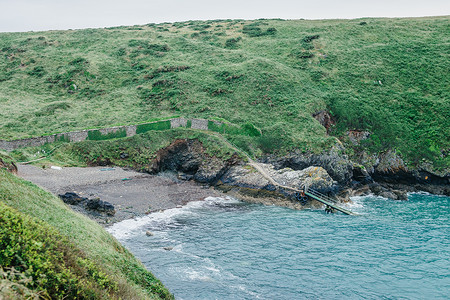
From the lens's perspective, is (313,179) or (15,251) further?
(313,179)

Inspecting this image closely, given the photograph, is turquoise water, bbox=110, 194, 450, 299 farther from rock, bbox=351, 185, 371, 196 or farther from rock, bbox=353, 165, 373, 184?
rock, bbox=353, 165, 373, 184

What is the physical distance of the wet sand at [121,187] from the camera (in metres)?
37.5

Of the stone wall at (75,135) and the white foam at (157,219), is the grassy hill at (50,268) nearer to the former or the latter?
the white foam at (157,219)

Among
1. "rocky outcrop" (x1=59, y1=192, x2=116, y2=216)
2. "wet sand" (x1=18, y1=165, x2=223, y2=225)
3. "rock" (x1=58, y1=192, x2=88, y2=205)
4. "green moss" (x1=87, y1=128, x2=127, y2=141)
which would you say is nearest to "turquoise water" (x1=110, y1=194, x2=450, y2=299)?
"wet sand" (x1=18, y1=165, x2=223, y2=225)

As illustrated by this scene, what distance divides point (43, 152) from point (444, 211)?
51.5 meters

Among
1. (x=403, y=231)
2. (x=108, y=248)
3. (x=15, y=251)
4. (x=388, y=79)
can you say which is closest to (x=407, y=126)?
(x=388, y=79)

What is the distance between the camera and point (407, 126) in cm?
5869

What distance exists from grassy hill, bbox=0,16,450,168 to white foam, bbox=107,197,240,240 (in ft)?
41.1

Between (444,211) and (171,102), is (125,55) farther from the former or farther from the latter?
(444,211)

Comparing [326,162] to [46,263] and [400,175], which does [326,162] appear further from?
[46,263]

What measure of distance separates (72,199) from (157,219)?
861 cm

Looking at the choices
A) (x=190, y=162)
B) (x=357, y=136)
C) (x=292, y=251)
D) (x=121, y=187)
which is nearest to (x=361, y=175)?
(x=357, y=136)

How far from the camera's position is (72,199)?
1387 inches

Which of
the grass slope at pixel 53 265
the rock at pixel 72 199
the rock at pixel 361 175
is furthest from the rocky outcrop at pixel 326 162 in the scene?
the grass slope at pixel 53 265
